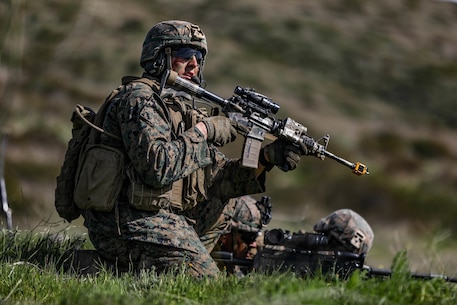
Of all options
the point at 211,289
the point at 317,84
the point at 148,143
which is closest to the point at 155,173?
the point at 148,143

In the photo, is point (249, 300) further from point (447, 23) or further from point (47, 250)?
point (447, 23)

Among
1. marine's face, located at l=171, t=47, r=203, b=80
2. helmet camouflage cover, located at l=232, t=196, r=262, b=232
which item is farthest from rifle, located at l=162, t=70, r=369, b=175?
helmet camouflage cover, located at l=232, t=196, r=262, b=232

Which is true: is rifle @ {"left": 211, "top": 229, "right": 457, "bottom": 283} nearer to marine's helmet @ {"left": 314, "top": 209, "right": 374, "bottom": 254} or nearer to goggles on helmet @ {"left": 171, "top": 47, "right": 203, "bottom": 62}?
marine's helmet @ {"left": 314, "top": 209, "right": 374, "bottom": 254}

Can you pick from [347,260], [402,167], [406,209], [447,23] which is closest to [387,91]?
[447,23]

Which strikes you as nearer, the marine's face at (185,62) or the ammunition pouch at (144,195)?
the ammunition pouch at (144,195)

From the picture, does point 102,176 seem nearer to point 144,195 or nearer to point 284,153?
point 144,195

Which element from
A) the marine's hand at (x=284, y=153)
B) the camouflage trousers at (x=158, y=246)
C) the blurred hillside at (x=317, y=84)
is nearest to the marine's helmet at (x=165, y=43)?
the marine's hand at (x=284, y=153)

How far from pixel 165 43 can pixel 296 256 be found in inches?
76.7

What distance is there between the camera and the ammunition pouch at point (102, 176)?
650cm

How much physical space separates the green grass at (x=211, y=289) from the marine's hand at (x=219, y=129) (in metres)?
1.19

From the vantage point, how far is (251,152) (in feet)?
22.5

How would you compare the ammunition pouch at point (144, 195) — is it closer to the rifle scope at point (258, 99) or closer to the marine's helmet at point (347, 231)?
the rifle scope at point (258, 99)

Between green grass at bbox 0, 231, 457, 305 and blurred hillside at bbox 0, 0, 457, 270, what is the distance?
7.67 metres

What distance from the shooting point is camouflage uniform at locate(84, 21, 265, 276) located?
6.39m
